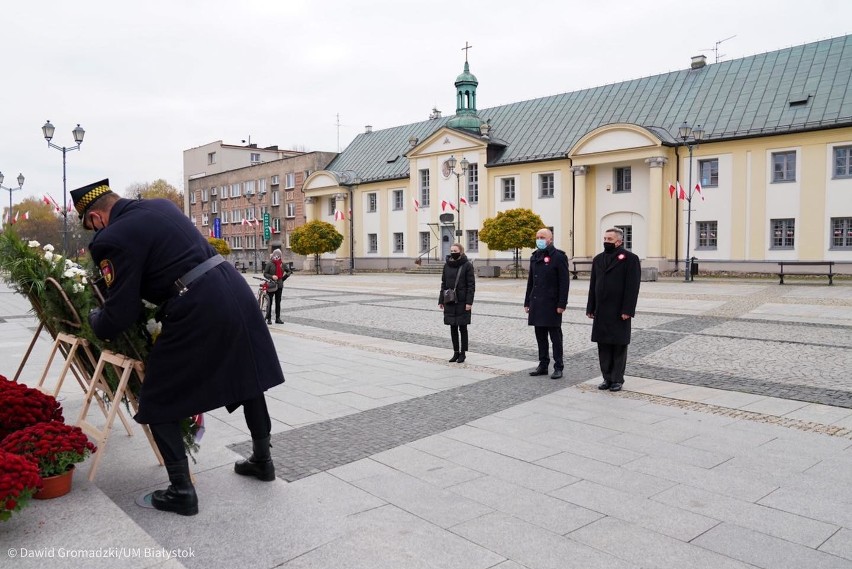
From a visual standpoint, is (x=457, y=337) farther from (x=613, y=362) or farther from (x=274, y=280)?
(x=274, y=280)

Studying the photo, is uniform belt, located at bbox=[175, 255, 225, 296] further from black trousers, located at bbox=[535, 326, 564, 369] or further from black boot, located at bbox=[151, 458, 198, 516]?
black trousers, located at bbox=[535, 326, 564, 369]

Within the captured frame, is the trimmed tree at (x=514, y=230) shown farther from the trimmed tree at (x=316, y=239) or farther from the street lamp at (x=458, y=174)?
the trimmed tree at (x=316, y=239)

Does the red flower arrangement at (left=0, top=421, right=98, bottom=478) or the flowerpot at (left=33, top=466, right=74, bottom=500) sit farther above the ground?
the red flower arrangement at (left=0, top=421, right=98, bottom=478)

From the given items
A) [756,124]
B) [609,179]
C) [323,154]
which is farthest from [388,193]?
[756,124]

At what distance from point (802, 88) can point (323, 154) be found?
3810 cm

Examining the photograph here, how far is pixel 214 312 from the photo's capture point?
12.6 ft

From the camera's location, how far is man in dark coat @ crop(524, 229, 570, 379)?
28.1ft

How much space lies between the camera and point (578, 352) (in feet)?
35.3

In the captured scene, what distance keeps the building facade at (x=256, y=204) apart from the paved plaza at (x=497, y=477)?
1986 inches

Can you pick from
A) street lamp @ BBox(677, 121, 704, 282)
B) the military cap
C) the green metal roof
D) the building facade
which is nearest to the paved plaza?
the military cap

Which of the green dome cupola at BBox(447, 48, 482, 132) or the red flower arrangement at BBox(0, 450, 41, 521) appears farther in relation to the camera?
the green dome cupola at BBox(447, 48, 482, 132)

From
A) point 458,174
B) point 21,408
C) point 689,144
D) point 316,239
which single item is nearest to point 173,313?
point 21,408

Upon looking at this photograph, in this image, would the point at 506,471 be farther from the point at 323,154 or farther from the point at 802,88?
the point at 323,154

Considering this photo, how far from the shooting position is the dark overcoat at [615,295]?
767 centimetres
